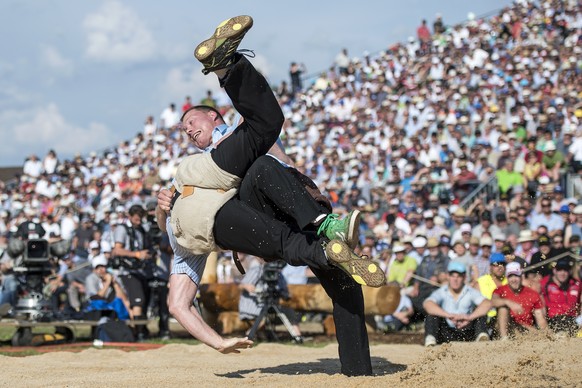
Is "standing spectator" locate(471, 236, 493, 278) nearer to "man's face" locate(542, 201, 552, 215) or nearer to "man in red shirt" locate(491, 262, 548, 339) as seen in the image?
"man's face" locate(542, 201, 552, 215)

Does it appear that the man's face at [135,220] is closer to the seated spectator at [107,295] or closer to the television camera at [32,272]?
the seated spectator at [107,295]

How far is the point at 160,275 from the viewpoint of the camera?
40.7ft

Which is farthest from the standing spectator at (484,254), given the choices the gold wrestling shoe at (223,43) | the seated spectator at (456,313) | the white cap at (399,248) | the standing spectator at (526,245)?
the gold wrestling shoe at (223,43)

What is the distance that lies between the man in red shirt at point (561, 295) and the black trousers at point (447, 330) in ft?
2.51

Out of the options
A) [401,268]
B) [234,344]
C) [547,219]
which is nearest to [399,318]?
[401,268]

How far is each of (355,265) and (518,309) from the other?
473 centimetres

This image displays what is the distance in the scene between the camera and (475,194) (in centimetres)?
1538

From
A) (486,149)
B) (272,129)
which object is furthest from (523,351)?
(486,149)

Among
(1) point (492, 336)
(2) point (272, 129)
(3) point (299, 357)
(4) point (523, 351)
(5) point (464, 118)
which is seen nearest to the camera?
(2) point (272, 129)

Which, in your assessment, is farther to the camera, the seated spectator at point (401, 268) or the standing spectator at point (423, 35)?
the standing spectator at point (423, 35)

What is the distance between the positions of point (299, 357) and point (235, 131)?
377 centimetres

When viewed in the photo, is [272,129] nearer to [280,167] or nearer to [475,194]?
[280,167]

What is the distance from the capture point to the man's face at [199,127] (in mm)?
6375

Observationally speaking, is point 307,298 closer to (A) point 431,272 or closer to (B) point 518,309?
(A) point 431,272
